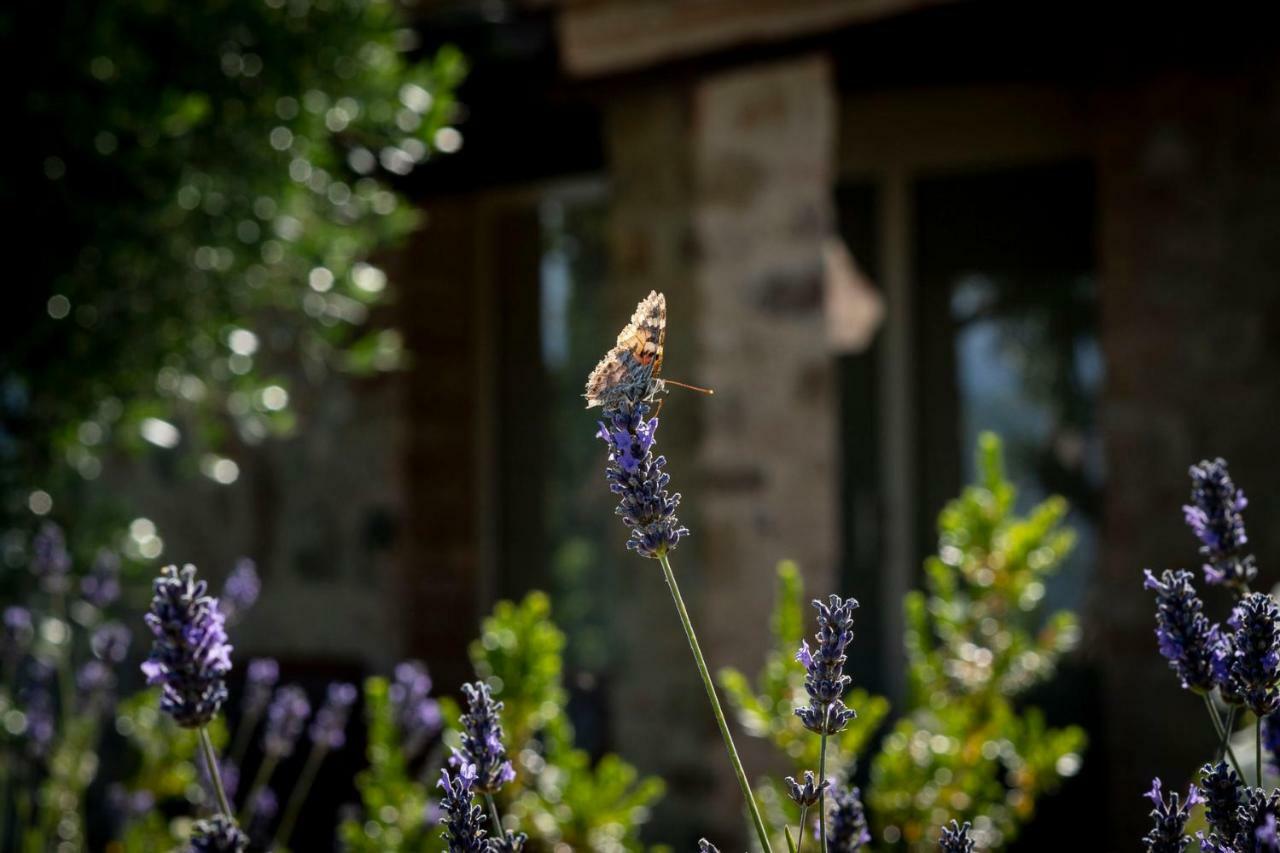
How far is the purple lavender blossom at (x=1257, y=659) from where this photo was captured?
1.09 meters

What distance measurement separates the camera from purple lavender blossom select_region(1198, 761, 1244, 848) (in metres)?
1.08

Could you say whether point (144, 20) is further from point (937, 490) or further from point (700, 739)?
point (937, 490)

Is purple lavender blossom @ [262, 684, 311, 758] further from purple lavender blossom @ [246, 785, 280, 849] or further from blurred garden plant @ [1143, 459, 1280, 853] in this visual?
blurred garden plant @ [1143, 459, 1280, 853]

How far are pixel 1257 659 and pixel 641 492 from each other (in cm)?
51

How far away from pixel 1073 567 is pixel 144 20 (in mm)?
3635

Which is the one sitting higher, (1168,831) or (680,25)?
(680,25)

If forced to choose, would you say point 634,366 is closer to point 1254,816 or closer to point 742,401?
point 1254,816

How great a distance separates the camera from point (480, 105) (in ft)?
16.9

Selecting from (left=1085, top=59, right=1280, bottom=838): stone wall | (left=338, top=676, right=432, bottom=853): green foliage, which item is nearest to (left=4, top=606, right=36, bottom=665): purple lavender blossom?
(left=338, top=676, right=432, bottom=853): green foliage

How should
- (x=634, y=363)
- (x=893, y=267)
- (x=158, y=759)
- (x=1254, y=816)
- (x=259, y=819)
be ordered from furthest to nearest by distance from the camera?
1. (x=893, y=267)
2. (x=158, y=759)
3. (x=259, y=819)
4. (x=634, y=363)
5. (x=1254, y=816)

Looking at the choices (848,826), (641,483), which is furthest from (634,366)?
(848,826)

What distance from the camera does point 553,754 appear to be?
2305 millimetres

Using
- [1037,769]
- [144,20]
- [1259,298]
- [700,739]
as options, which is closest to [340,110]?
[144,20]

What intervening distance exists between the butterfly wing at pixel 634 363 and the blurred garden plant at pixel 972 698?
927mm
